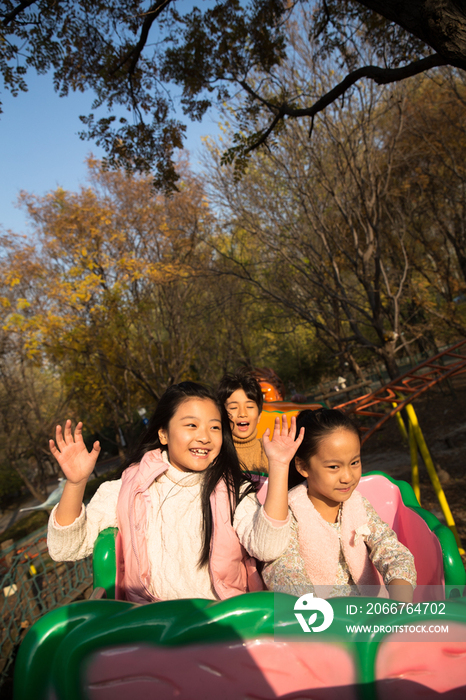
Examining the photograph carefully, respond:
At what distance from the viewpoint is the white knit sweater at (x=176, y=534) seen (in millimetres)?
1479

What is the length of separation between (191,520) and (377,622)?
81 cm

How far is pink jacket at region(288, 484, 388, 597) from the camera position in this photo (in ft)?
5.24

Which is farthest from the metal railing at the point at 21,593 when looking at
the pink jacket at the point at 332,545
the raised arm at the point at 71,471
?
the pink jacket at the point at 332,545

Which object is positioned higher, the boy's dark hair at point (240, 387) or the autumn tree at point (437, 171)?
the autumn tree at point (437, 171)

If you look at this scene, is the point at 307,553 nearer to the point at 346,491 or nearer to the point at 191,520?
the point at 346,491

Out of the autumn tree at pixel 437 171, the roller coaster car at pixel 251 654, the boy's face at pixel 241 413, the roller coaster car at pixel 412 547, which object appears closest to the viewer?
the roller coaster car at pixel 251 654

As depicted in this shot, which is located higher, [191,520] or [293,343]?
[293,343]

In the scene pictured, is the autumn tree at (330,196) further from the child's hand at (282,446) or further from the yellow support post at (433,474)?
the child's hand at (282,446)

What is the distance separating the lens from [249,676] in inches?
38.9

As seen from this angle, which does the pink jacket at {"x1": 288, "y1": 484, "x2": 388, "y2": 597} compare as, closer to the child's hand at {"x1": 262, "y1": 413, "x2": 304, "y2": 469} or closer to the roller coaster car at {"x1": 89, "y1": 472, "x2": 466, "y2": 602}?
the roller coaster car at {"x1": 89, "y1": 472, "x2": 466, "y2": 602}

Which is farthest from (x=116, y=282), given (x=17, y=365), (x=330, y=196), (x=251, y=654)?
(x=251, y=654)

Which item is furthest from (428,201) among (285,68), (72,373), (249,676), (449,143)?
(249,676)

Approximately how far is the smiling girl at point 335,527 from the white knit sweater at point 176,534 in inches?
5.1

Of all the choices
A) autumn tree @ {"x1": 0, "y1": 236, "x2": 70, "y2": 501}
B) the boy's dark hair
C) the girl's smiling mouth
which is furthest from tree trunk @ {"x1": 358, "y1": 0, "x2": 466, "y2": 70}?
autumn tree @ {"x1": 0, "y1": 236, "x2": 70, "y2": 501}
